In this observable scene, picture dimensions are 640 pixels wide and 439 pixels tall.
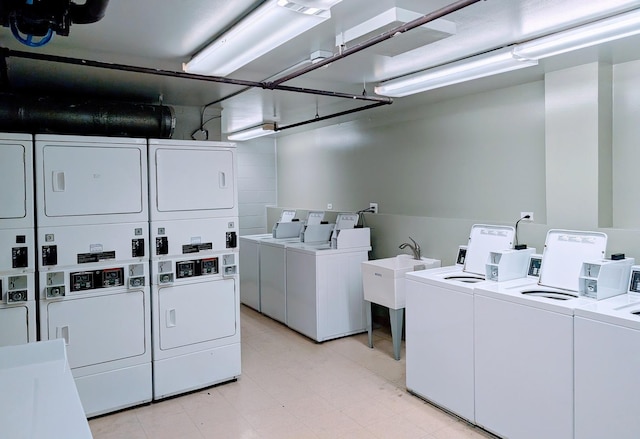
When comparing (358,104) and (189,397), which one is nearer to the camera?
(189,397)

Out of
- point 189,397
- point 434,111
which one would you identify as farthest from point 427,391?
point 434,111

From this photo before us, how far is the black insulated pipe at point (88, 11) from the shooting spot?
1.77 meters

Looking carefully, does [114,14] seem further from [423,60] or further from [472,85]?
[472,85]

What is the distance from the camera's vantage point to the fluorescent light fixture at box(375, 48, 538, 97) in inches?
116

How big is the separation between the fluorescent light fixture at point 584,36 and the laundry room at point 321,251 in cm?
1

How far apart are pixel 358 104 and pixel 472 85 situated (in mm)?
1281

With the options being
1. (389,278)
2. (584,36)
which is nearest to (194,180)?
(389,278)

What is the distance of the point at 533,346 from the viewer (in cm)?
263

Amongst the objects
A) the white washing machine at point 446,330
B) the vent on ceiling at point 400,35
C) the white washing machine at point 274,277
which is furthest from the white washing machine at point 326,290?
the vent on ceiling at point 400,35

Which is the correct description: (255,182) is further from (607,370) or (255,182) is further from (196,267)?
(607,370)

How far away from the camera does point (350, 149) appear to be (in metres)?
5.84

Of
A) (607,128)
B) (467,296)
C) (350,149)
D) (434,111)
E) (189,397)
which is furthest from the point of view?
Result: (350,149)

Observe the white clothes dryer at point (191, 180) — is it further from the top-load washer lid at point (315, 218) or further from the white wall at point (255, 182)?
the white wall at point (255, 182)

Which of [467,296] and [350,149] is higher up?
[350,149]
